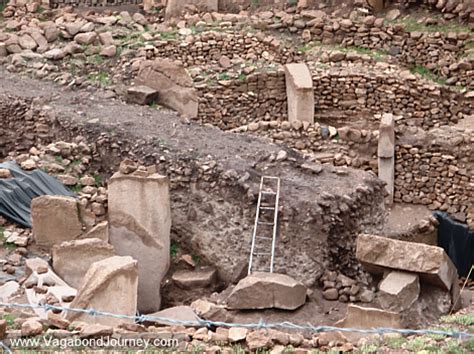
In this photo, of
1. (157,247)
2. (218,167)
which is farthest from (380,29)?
(157,247)

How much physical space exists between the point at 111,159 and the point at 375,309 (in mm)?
4827

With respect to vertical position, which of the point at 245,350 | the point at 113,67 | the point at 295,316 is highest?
the point at 113,67

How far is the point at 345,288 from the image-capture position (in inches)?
476

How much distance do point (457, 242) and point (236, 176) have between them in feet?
16.3

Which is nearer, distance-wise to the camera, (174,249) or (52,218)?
(52,218)

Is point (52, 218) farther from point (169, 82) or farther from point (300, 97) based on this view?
point (300, 97)

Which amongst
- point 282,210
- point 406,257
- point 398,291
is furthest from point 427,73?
point 398,291

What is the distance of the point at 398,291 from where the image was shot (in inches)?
443

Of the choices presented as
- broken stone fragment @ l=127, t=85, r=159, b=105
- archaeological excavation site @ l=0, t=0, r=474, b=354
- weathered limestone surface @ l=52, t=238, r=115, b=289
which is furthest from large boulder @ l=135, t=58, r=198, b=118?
weathered limestone surface @ l=52, t=238, r=115, b=289

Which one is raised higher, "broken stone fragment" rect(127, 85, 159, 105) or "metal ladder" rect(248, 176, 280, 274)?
"broken stone fragment" rect(127, 85, 159, 105)

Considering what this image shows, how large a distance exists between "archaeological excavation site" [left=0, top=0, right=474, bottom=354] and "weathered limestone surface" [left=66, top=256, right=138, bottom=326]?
0.07 feet

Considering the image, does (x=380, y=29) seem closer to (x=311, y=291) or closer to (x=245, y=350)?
(x=311, y=291)

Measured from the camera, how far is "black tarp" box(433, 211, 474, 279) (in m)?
15.8

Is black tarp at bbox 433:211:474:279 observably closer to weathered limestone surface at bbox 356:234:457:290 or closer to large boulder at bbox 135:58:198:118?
weathered limestone surface at bbox 356:234:457:290
